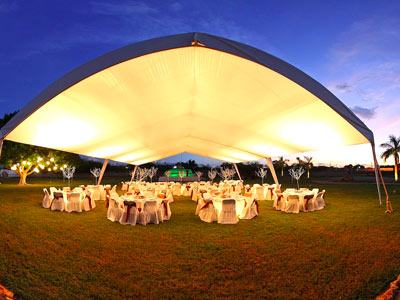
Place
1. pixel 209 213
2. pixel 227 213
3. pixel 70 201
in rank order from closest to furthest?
1. pixel 227 213
2. pixel 209 213
3. pixel 70 201

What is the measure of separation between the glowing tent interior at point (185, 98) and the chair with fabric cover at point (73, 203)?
80.9 inches

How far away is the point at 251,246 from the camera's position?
484cm

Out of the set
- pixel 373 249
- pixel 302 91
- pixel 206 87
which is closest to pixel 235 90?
pixel 206 87

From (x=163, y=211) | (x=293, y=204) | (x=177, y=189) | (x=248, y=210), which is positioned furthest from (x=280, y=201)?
(x=177, y=189)

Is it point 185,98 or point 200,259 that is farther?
point 185,98

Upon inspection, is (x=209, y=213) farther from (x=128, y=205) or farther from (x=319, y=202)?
(x=319, y=202)

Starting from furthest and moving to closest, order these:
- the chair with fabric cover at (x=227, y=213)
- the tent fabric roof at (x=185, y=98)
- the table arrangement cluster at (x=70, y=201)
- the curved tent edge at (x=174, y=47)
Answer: the table arrangement cluster at (x=70, y=201) → the chair with fabric cover at (x=227, y=213) → the tent fabric roof at (x=185, y=98) → the curved tent edge at (x=174, y=47)

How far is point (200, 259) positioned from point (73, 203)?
6620 mm

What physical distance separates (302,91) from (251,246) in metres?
3.55

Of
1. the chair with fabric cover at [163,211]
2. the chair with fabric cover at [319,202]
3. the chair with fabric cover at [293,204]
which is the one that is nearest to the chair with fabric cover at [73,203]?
the chair with fabric cover at [163,211]

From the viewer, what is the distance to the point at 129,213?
6902 mm

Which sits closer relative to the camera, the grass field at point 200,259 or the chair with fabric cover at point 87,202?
the grass field at point 200,259

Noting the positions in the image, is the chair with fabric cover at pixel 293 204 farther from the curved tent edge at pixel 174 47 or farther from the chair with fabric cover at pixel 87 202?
the chair with fabric cover at pixel 87 202

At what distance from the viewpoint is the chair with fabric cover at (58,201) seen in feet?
29.0
